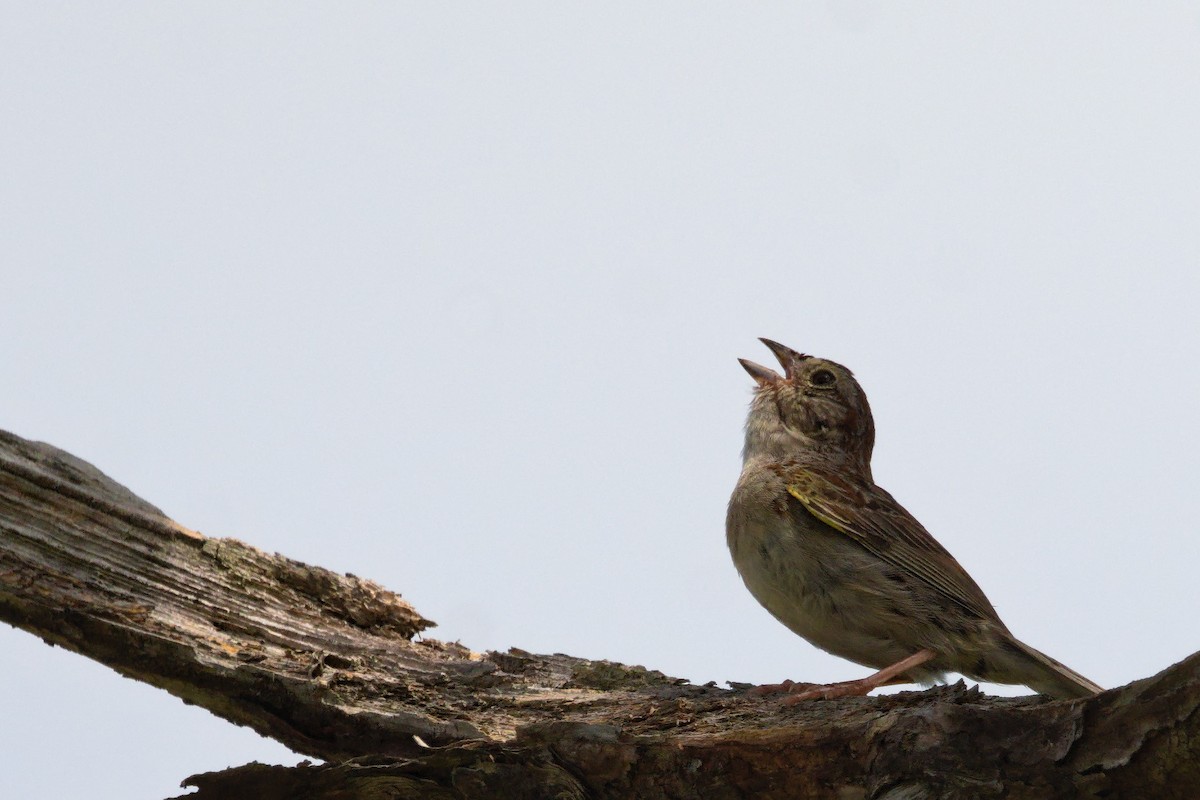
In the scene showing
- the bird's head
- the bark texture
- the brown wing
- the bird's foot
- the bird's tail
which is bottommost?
the bark texture

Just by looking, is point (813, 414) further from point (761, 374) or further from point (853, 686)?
point (853, 686)

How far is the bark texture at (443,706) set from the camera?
333cm

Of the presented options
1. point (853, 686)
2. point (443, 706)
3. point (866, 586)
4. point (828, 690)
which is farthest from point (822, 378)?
point (443, 706)

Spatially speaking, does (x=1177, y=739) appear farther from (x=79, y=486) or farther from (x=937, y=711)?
(x=79, y=486)

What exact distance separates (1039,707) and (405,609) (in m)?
2.80

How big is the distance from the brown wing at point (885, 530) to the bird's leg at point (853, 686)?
0.41 m

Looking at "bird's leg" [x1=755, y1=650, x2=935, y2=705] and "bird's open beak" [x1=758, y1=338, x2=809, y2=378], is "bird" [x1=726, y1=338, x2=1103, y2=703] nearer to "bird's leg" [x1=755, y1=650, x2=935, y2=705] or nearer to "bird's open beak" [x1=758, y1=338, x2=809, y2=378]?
"bird's leg" [x1=755, y1=650, x2=935, y2=705]

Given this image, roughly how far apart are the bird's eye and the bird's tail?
2430 millimetres

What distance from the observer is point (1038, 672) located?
5.26 meters

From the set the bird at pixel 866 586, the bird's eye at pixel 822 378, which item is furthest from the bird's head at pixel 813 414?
the bird at pixel 866 586

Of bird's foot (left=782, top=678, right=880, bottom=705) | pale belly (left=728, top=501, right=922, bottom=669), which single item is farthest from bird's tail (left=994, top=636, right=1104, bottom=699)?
bird's foot (left=782, top=678, right=880, bottom=705)

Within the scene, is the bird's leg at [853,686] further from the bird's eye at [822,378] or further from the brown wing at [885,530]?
the bird's eye at [822,378]

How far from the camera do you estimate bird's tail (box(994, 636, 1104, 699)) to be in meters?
5.19

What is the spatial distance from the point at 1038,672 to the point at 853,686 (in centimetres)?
100
